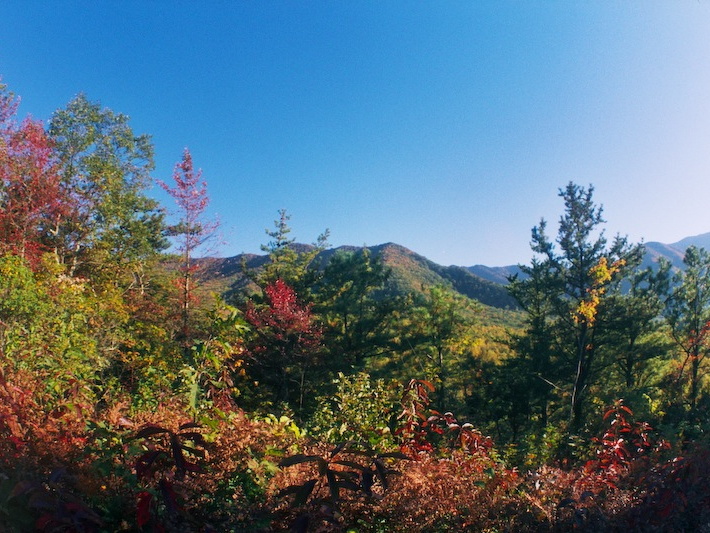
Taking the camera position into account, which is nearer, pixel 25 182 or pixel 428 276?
pixel 25 182

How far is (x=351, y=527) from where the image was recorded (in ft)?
6.00

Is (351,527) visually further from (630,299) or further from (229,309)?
(630,299)

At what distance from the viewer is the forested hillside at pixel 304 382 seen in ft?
5.75

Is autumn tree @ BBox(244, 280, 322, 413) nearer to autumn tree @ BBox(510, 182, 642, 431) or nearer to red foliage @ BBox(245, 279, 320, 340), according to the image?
red foliage @ BBox(245, 279, 320, 340)

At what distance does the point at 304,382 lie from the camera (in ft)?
52.7

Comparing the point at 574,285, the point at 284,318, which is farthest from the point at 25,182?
the point at 574,285

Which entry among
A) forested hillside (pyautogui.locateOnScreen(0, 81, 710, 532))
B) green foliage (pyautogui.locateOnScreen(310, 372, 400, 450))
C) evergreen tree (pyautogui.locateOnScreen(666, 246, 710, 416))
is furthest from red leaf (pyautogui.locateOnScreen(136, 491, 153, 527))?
evergreen tree (pyautogui.locateOnScreen(666, 246, 710, 416))

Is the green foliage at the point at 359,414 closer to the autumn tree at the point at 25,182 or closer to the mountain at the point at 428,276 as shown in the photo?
the autumn tree at the point at 25,182

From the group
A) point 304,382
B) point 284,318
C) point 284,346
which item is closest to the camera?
point 284,318

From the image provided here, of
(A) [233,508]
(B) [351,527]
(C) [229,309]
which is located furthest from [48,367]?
(B) [351,527]

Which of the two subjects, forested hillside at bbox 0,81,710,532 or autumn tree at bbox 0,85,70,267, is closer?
forested hillside at bbox 0,81,710,532

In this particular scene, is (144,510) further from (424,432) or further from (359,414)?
(359,414)

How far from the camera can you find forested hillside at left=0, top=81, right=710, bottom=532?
5.75ft

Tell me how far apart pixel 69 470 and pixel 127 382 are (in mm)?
6926
